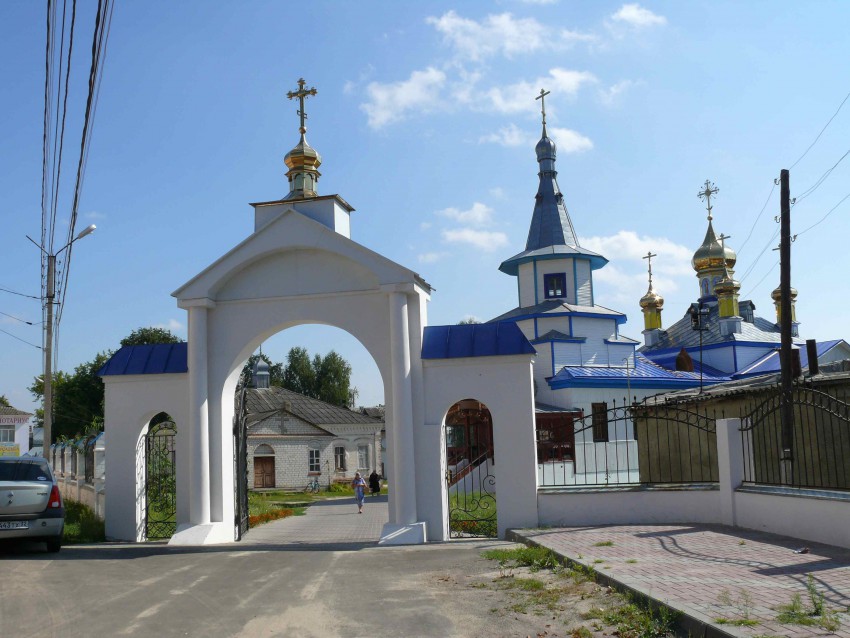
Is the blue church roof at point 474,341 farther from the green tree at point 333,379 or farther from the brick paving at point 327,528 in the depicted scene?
the green tree at point 333,379

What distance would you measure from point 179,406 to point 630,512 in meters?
7.02

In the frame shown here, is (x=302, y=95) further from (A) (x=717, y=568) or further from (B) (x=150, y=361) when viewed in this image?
(A) (x=717, y=568)

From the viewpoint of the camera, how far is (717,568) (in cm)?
743

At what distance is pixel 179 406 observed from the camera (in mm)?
13008

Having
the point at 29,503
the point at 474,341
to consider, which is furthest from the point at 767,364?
the point at 29,503

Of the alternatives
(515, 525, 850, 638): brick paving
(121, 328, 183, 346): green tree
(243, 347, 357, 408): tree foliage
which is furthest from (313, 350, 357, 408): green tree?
(515, 525, 850, 638): brick paving

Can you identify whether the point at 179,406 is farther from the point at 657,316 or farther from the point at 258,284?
the point at 657,316

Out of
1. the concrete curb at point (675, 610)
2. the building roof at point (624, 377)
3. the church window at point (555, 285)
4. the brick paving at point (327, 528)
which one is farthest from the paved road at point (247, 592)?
the church window at point (555, 285)

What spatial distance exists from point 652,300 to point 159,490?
36.0 meters

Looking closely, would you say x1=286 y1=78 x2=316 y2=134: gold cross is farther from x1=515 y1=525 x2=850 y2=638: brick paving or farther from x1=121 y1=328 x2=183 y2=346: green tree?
x1=121 y1=328 x2=183 y2=346: green tree

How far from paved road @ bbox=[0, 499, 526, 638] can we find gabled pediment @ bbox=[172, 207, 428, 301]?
3.83 meters

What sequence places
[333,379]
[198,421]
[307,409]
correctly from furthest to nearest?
[333,379], [307,409], [198,421]

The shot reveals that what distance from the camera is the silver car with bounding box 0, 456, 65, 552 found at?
10594mm

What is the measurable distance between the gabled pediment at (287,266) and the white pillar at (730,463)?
189 inches
